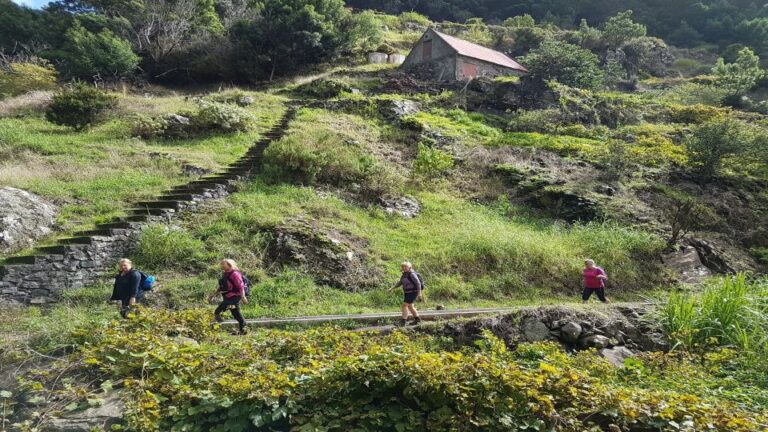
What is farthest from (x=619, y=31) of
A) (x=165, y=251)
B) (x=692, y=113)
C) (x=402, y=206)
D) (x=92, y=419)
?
(x=92, y=419)

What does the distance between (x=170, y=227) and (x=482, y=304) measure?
778 cm

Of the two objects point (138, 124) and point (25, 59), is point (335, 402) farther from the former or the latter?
point (25, 59)

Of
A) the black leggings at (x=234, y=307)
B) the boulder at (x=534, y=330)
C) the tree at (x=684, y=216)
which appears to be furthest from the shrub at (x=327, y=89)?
the boulder at (x=534, y=330)

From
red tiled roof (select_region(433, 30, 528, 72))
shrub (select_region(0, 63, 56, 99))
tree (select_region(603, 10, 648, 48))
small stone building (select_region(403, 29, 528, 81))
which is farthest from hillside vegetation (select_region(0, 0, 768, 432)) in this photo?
tree (select_region(603, 10, 648, 48))

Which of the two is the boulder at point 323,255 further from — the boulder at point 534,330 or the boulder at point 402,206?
the boulder at point 534,330

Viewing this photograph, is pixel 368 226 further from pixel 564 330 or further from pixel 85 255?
pixel 85 255

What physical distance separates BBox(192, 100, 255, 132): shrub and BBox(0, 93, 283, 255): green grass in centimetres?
50

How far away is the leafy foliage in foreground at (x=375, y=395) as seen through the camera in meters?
3.81

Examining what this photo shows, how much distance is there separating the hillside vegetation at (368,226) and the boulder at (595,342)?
0.59 meters

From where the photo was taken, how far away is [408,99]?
25.2 meters

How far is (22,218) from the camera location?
10.6 metres

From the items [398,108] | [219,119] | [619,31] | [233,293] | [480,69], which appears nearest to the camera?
[233,293]

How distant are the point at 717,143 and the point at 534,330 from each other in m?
15.8

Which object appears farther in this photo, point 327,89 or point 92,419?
point 327,89
